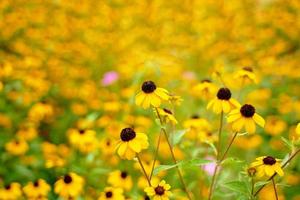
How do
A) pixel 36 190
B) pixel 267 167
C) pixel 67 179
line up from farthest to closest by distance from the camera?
pixel 36 190 < pixel 67 179 < pixel 267 167

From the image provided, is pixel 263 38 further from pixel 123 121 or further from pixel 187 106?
pixel 123 121

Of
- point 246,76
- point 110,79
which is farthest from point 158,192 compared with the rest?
point 110,79

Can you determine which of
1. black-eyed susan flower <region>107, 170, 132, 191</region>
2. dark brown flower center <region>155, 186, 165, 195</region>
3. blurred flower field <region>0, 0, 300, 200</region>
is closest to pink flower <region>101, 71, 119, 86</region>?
blurred flower field <region>0, 0, 300, 200</region>

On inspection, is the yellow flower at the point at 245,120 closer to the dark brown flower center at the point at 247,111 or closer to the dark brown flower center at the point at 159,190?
the dark brown flower center at the point at 247,111

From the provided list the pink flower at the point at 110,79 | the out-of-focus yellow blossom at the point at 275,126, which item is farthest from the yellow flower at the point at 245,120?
the pink flower at the point at 110,79

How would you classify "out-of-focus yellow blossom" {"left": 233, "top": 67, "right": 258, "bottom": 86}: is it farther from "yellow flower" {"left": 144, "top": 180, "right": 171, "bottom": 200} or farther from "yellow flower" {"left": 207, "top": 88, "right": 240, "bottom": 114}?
"yellow flower" {"left": 144, "top": 180, "right": 171, "bottom": 200}

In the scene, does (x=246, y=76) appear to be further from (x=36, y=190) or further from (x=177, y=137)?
(x=36, y=190)

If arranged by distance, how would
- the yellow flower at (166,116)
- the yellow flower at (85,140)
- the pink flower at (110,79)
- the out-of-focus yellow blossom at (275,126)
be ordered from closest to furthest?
1. the yellow flower at (166,116)
2. the yellow flower at (85,140)
3. the out-of-focus yellow blossom at (275,126)
4. the pink flower at (110,79)

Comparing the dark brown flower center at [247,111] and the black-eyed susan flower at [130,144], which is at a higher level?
the dark brown flower center at [247,111]
